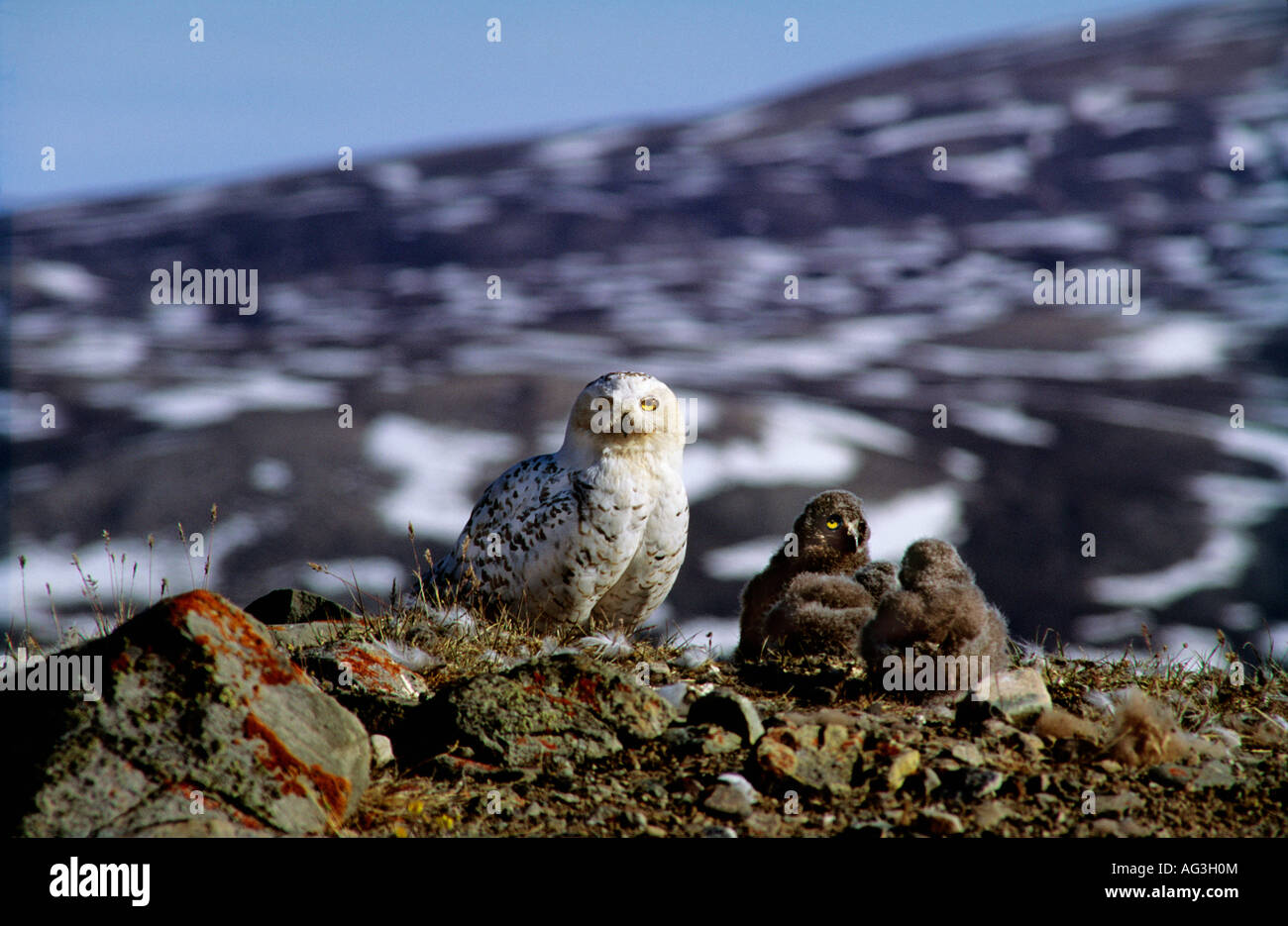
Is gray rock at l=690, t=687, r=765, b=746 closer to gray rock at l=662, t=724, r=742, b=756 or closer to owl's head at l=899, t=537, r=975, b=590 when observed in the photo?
gray rock at l=662, t=724, r=742, b=756

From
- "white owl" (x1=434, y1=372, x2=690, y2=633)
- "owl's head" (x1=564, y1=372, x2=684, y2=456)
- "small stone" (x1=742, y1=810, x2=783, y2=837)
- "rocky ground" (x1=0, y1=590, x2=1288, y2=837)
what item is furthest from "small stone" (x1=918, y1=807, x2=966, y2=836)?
"owl's head" (x1=564, y1=372, x2=684, y2=456)

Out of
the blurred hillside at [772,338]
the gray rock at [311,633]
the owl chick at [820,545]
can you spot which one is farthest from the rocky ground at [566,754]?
the blurred hillside at [772,338]

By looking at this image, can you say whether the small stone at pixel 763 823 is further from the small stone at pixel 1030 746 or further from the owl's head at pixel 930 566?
the owl's head at pixel 930 566

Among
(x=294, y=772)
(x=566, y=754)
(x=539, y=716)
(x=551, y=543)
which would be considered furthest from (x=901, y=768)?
(x=551, y=543)

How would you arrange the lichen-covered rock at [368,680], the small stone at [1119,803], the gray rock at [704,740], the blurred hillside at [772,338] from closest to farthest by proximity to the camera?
the small stone at [1119,803], the gray rock at [704,740], the lichen-covered rock at [368,680], the blurred hillside at [772,338]

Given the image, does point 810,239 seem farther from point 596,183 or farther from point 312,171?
point 312,171

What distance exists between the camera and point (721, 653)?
289 inches

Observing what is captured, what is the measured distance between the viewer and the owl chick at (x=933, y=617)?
19.3 ft

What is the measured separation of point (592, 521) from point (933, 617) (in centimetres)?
213

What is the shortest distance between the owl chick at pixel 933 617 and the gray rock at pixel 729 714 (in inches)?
38.7

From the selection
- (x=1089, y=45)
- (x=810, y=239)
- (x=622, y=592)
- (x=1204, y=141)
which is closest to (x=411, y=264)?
(x=810, y=239)

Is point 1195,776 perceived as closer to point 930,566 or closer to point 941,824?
point 941,824

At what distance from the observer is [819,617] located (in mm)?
6680

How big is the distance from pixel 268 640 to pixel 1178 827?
3.66m
